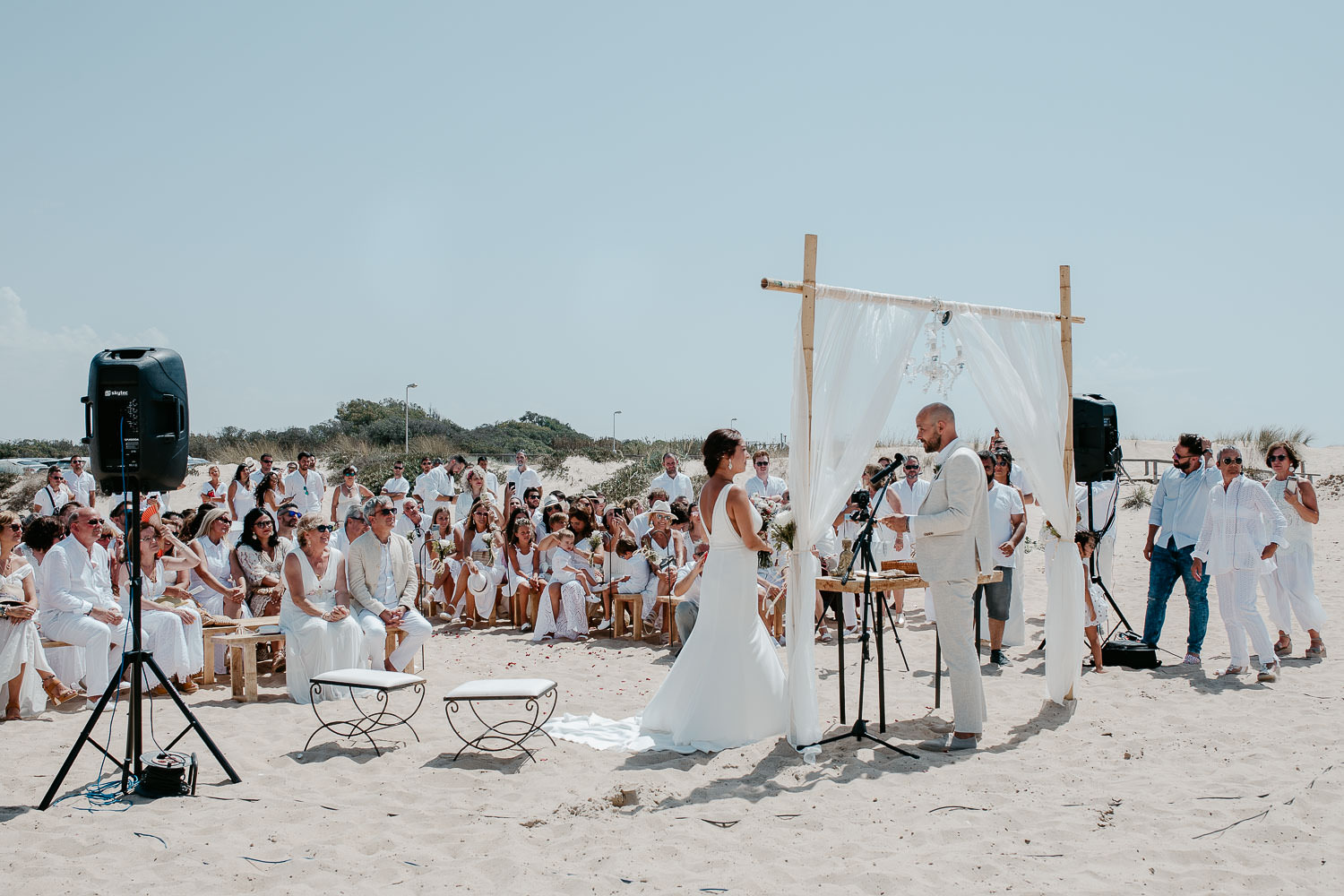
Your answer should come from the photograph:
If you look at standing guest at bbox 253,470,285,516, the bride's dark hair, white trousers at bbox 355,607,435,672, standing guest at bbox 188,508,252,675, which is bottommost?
white trousers at bbox 355,607,435,672

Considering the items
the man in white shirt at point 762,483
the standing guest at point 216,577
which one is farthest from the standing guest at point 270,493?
the man in white shirt at point 762,483

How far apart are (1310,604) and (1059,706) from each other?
9.89 ft

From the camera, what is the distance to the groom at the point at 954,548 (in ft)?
18.0

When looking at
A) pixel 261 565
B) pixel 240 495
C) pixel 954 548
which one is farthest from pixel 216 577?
pixel 954 548

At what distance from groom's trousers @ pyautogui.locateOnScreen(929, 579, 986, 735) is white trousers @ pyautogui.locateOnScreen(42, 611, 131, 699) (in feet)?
18.8

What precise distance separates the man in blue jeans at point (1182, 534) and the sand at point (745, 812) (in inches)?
43.0

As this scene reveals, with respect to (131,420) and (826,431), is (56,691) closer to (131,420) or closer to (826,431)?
(131,420)

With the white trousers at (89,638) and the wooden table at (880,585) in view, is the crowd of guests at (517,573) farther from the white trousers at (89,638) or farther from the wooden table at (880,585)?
the wooden table at (880,585)

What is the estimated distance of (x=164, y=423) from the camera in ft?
16.2

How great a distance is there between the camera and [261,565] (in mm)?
8648

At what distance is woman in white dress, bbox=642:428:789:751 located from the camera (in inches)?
223

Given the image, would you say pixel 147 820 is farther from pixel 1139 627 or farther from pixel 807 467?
pixel 1139 627

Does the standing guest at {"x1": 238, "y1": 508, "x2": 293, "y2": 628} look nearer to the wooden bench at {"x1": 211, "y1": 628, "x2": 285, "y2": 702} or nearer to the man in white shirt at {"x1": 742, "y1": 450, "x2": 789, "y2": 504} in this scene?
the wooden bench at {"x1": 211, "y1": 628, "x2": 285, "y2": 702}

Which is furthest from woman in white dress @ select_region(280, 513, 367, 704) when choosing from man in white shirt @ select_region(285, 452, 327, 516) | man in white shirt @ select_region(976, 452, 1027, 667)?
man in white shirt @ select_region(285, 452, 327, 516)
